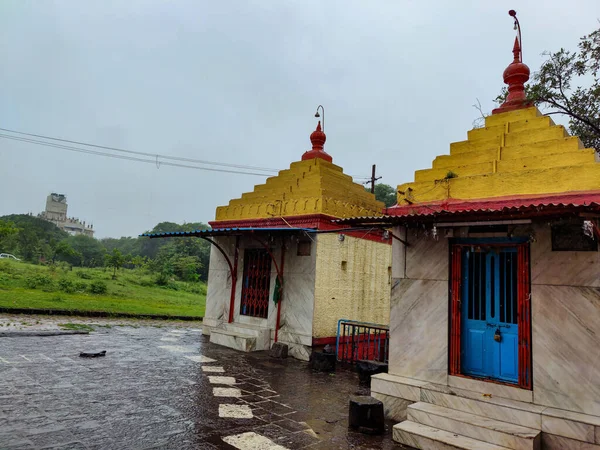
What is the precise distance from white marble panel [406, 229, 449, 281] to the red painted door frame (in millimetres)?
134

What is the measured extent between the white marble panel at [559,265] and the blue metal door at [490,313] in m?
0.36

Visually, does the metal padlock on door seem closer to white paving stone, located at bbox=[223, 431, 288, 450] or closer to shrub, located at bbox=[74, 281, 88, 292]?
white paving stone, located at bbox=[223, 431, 288, 450]

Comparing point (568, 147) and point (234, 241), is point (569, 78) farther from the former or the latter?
point (234, 241)

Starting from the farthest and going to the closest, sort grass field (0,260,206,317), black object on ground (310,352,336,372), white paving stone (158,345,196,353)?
grass field (0,260,206,317)
white paving stone (158,345,196,353)
black object on ground (310,352,336,372)

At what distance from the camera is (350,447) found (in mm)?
4871

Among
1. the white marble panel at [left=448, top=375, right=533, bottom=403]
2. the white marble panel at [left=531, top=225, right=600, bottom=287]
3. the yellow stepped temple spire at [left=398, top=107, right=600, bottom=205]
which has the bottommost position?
the white marble panel at [left=448, top=375, right=533, bottom=403]

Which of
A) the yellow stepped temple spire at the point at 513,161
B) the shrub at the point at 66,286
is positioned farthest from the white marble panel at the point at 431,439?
the shrub at the point at 66,286

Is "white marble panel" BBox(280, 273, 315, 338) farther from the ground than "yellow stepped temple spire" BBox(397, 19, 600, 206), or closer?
closer

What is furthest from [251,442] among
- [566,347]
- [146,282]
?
[146,282]

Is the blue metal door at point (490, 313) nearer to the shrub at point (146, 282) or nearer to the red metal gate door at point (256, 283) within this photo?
the red metal gate door at point (256, 283)

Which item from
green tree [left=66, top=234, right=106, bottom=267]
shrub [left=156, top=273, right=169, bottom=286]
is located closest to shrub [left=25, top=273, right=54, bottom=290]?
shrub [left=156, top=273, right=169, bottom=286]

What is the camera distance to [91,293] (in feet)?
75.6

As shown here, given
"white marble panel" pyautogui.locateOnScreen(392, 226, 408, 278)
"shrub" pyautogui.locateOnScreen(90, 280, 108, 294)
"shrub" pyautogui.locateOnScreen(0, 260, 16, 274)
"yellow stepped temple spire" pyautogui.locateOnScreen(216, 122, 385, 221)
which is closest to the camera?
"white marble panel" pyautogui.locateOnScreen(392, 226, 408, 278)

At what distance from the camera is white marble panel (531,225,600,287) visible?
198 inches
